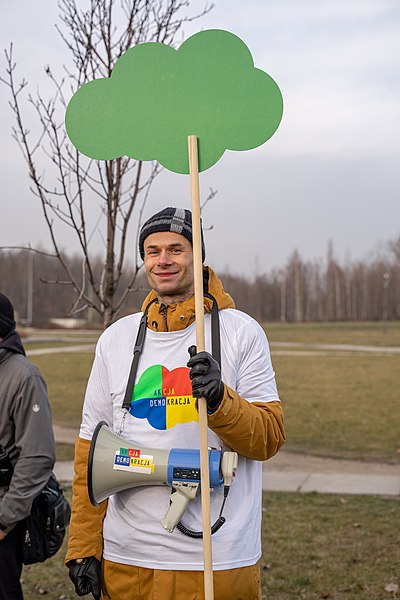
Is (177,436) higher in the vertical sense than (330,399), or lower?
higher

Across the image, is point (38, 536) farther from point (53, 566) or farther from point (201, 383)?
point (53, 566)

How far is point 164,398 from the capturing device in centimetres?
254

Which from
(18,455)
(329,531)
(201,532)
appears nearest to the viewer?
(201,532)

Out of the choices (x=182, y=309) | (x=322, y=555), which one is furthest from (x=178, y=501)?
(x=322, y=555)

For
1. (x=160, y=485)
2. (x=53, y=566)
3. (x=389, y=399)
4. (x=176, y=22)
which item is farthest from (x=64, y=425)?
(x=160, y=485)

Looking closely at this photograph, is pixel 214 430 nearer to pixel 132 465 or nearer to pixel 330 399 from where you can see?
pixel 132 465

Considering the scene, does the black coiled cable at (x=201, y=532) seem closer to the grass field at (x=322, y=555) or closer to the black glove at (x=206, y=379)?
the black glove at (x=206, y=379)

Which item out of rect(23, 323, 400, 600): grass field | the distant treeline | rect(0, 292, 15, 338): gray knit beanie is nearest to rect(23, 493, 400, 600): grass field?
rect(23, 323, 400, 600): grass field

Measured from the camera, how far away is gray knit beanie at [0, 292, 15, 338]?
3.56 metres

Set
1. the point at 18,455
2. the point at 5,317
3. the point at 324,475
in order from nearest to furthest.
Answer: the point at 18,455
the point at 5,317
the point at 324,475

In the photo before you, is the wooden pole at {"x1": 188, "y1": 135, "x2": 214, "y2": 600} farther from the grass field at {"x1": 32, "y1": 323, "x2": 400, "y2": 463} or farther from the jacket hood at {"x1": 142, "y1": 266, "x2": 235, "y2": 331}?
the grass field at {"x1": 32, "y1": 323, "x2": 400, "y2": 463}

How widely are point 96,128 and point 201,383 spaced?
96 centimetres

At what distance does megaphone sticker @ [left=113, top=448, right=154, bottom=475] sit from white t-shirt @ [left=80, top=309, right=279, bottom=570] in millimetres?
40

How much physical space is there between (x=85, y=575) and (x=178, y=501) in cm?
47
